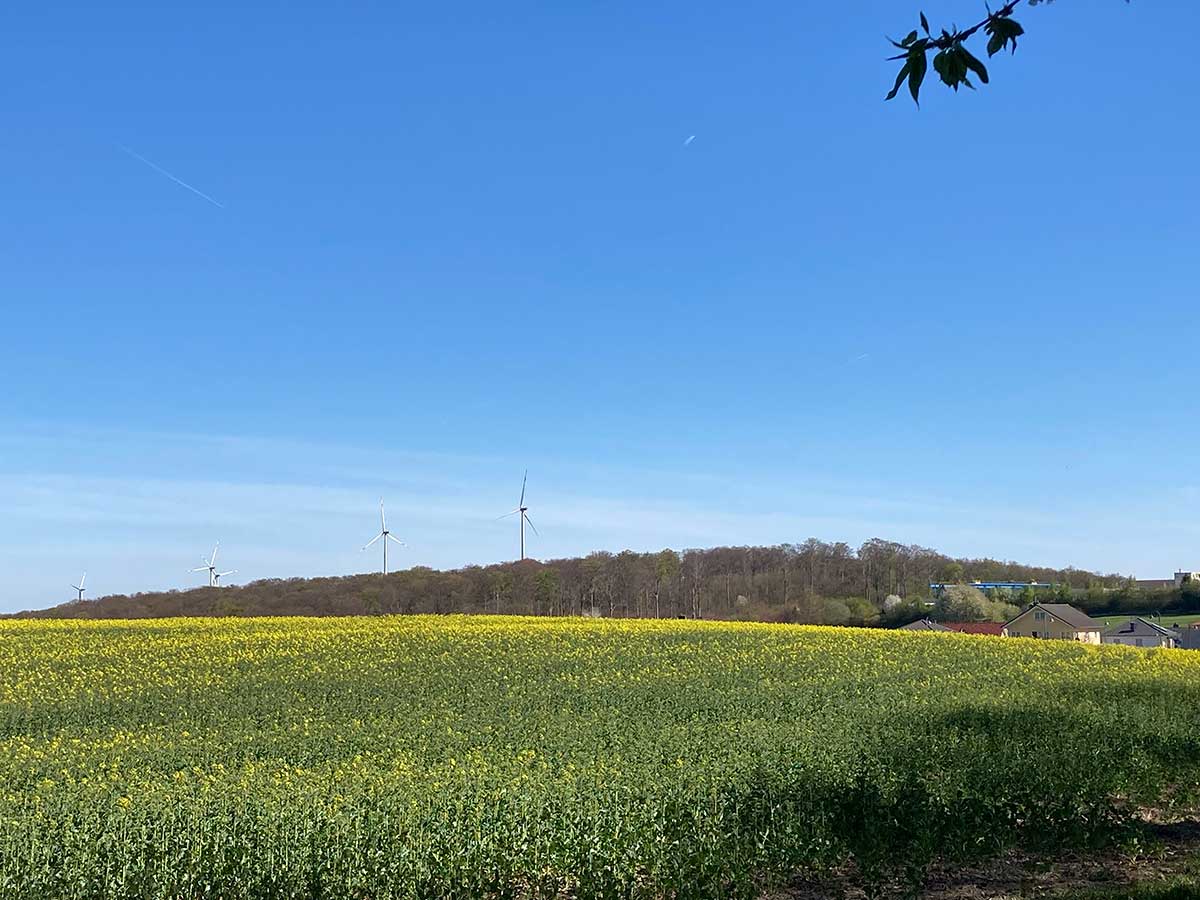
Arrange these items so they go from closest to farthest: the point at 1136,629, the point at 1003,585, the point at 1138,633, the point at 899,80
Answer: the point at 899,80 < the point at 1138,633 < the point at 1136,629 < the point at 1003,585

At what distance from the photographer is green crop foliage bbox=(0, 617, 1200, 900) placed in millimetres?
9141

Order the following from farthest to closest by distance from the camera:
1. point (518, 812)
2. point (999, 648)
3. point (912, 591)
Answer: point (912, 591), point (999, 648), point (518, 812)

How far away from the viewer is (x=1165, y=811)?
13766 mm

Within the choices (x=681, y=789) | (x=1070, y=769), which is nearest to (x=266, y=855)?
(x=681, y=789)

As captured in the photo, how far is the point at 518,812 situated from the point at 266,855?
7.89 feet

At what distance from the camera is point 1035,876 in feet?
34.7

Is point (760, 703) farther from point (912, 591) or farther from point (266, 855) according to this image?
point (912, 591)

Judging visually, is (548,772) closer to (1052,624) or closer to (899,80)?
(899,80)

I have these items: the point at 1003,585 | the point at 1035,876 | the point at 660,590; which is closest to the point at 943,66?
the point at 1035,876

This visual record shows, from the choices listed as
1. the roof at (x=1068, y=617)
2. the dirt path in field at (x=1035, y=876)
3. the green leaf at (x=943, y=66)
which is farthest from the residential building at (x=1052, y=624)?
the green leaf at (x=943, y=66)

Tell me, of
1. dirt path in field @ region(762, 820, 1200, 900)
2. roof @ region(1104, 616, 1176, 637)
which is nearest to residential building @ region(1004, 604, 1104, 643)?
roof @ region(1104, 616, 1176, 637)

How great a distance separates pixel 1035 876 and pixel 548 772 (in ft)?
18.1

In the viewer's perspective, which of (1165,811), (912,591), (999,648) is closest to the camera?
(1165,811)

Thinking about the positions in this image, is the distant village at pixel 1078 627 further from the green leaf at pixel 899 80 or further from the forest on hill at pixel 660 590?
the green leaf at pixel 899 80
